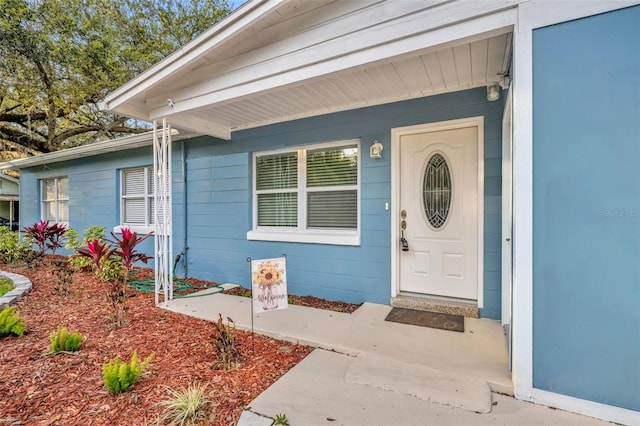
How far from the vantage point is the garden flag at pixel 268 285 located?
9.32 ft

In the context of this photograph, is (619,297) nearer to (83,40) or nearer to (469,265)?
(469,265)

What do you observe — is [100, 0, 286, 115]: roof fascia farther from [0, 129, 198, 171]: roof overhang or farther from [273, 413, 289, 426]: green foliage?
[273, 413, 289, 426]: green foliage

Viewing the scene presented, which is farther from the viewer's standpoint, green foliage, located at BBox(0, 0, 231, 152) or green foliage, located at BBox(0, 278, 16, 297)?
green foliage, located at BBox(0, 0, 231, 152)

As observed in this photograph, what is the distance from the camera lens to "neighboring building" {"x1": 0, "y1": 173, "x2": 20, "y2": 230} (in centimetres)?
1141

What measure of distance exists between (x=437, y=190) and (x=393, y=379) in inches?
88.1

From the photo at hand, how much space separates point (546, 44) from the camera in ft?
6.49

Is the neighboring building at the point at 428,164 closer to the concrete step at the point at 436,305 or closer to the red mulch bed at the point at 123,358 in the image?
the concrete step at the point at 436,305

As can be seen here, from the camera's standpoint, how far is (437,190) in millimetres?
3697

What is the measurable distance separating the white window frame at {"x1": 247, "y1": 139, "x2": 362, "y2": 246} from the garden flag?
139 cm

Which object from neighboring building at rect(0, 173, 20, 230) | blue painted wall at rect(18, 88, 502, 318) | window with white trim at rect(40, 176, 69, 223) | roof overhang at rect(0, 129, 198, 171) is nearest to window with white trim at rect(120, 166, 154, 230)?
blue painted wall at rect(18, 88, 502, 318)

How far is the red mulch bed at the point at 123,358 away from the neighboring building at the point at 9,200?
427 inches

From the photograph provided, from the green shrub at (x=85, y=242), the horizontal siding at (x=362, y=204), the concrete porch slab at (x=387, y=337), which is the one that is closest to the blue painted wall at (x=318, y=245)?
the horizontal siding at (x=362, y=204)

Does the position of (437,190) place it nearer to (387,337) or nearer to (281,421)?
(387,337)

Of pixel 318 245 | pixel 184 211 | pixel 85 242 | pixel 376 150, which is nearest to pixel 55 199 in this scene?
pixel 85 242
